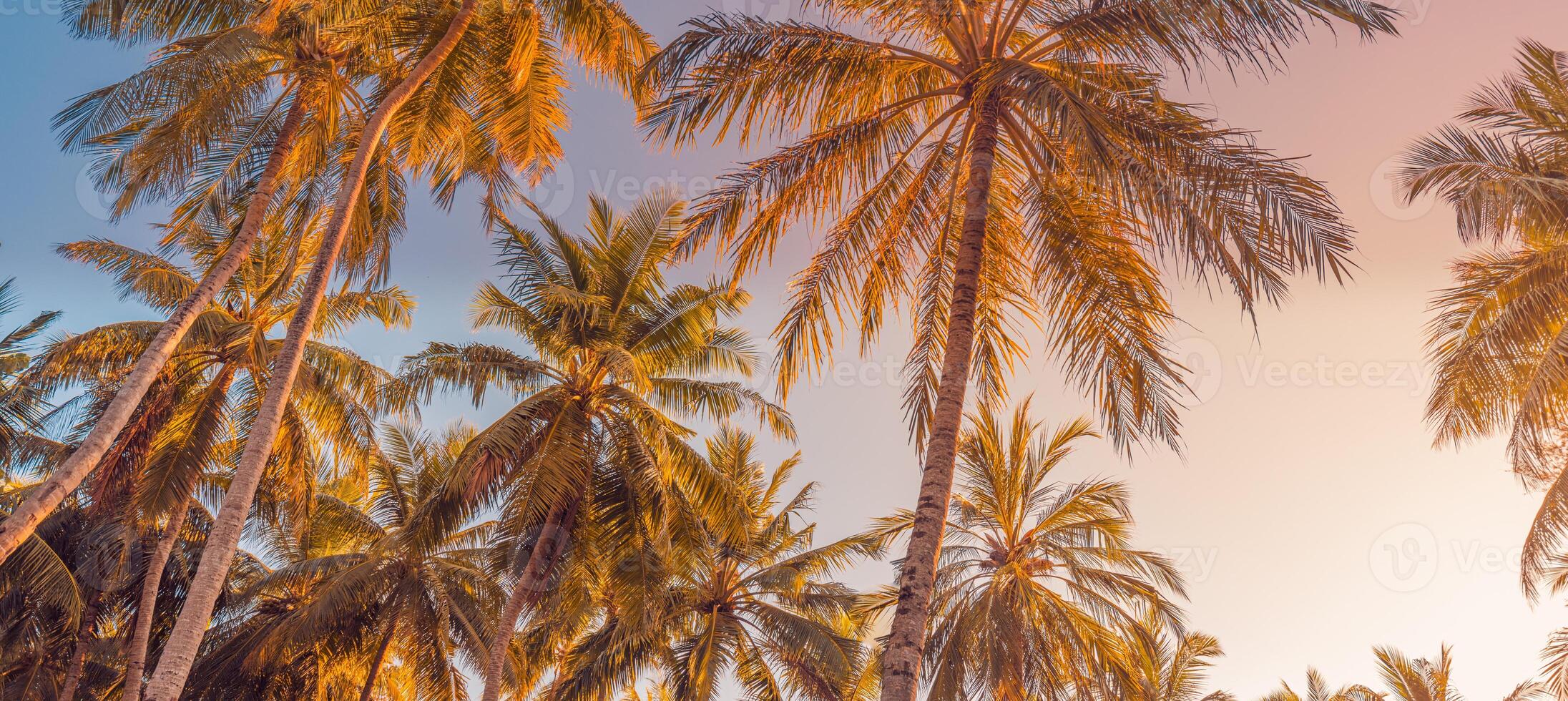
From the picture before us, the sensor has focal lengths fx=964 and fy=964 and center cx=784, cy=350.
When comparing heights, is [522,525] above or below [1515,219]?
below

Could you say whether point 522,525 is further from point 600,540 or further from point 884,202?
point 884,202

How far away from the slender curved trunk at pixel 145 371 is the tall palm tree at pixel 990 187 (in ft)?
17.8

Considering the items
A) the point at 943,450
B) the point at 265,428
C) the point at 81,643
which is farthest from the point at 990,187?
the point at 81,643

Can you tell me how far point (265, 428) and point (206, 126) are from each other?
431 centimetres

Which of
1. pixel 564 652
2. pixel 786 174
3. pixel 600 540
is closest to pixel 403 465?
pixel 564 652

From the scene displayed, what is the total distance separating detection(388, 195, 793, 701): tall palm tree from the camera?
14.5 metres

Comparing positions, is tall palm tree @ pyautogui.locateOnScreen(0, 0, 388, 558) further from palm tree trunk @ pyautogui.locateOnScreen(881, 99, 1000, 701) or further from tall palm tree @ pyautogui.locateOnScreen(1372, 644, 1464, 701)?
tall palm tree @ pyautogui.locateOnScreen(1372, 644, 1464, 701)

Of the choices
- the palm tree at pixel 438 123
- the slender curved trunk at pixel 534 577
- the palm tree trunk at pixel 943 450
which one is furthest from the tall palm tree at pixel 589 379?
the palm tree trunk at pixel 943 450

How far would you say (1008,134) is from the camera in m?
9.47

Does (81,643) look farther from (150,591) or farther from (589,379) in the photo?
(589,379)

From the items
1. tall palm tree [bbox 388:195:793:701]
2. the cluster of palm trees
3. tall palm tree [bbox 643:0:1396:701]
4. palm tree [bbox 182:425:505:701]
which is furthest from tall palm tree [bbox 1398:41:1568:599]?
palm tree [bbox 182:425:505:701]

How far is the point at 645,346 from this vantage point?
16.4m

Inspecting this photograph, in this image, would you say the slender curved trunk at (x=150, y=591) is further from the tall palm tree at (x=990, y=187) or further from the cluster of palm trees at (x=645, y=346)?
the tall palm tree at (x=990, y=187)

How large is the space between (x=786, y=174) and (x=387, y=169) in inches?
273
